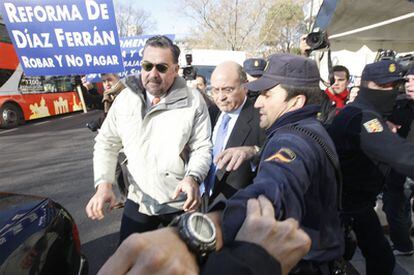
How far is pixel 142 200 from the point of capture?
2.07 metres

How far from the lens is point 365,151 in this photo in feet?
6.48

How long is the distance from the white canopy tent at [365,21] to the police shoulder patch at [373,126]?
6.42 m

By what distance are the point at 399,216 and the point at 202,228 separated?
9.86ft

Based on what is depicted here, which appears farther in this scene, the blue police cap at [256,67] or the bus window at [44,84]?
the bus window at [44,84]

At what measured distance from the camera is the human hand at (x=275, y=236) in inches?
28.5

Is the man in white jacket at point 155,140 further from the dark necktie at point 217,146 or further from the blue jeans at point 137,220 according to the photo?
the dark necktie at point 217,146

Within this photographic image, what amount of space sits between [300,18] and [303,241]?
45.2 m

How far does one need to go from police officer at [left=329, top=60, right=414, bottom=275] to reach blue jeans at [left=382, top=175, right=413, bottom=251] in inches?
35.8

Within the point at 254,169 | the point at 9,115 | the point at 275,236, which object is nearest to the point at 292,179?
the point at 275,236

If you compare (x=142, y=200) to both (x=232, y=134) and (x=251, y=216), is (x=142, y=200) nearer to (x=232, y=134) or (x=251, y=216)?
(x=232, y=134)

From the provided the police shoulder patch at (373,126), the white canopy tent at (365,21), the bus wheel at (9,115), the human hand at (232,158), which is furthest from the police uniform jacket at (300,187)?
the bus wheel at (9,115)

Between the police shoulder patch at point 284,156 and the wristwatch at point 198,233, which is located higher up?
the police shoulder patch at point 284,156

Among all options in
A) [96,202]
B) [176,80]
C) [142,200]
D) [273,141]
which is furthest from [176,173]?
[273,141]

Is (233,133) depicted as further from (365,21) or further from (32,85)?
(32,85)
